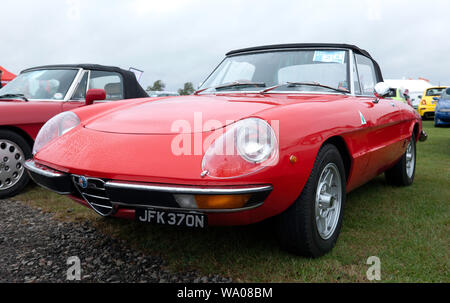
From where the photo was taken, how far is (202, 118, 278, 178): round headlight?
1736 millimetres

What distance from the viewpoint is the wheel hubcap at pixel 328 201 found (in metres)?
2.26

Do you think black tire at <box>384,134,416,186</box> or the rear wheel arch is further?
the rear wheel arch

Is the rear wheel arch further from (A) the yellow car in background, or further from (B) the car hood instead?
(A) the yellow car in background

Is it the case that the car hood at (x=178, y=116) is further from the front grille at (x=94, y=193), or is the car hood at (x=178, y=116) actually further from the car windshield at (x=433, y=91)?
the car windshield at (x=433, y=91)

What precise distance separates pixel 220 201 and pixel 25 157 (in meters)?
3.03

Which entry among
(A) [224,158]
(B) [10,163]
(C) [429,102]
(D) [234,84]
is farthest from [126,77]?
(C) [429,102]

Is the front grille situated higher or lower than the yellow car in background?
higher

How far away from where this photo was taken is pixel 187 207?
5.70 feet

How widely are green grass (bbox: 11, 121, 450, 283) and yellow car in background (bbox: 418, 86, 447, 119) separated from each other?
42.6 feet

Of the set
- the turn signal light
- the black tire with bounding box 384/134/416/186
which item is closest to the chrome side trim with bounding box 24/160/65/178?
the turn signal light

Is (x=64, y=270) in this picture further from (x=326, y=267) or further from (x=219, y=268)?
(x=326, y=267)

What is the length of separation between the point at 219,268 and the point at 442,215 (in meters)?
1.99

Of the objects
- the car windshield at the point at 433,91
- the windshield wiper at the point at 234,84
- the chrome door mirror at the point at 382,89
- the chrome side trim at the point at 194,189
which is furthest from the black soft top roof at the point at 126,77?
the car windshield at the point at 433,91

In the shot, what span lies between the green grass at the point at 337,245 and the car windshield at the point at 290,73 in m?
1.07
